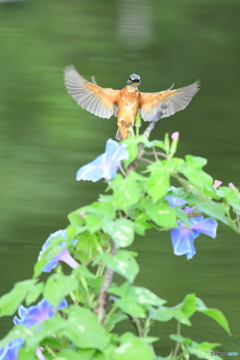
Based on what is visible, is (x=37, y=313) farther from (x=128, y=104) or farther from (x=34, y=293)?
(x=128, y=104)

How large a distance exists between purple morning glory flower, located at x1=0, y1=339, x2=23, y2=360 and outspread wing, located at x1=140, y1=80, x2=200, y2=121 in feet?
0.90

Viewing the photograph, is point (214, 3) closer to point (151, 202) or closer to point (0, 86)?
point (0, 86)

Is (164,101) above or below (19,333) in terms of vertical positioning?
above

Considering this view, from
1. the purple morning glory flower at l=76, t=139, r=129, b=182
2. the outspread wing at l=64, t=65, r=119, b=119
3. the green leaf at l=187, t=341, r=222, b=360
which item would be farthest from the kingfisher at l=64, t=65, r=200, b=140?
the green leaf at l=187, t=341, r=222, b=360

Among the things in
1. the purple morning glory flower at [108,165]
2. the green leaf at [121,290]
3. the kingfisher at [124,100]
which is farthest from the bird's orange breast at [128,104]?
the green leaf at [121,290]

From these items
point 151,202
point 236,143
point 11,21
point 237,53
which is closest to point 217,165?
point 236,143

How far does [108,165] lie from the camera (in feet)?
1.31

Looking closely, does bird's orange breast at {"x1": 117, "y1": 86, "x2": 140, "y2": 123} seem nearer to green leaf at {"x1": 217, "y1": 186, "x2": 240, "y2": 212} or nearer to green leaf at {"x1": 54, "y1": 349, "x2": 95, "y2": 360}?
green leaf at {"x1": 217, "y1": 186, "x2": 240, "y2": 212}

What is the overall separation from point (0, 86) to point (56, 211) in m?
→ 0.41

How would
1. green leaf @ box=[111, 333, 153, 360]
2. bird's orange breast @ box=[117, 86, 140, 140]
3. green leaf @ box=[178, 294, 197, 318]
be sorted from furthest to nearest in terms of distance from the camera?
bird's orange breast @ box=[117, 86, 140, 140] < green leaf @ box=[178, 294, 197, 318] < green leaf @ box=[111, 333, 153, 360]

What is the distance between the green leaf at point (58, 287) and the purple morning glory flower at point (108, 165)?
86mm

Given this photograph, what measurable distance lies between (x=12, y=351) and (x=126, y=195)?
0.16 metres

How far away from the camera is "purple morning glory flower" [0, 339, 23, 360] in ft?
1.31

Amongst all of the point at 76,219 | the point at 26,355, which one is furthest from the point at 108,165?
the point at 26,355
